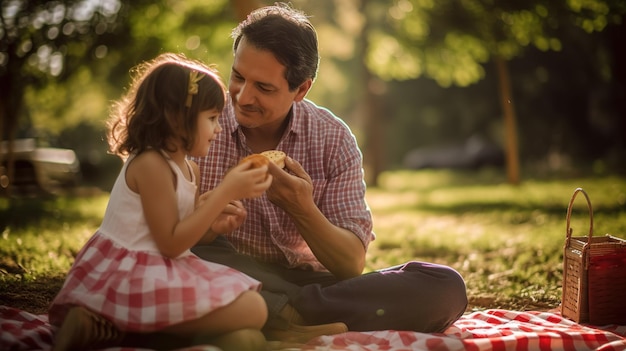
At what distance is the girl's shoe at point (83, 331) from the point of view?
99.0 inches

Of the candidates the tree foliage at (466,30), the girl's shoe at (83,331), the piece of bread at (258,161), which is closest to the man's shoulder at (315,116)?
the piece of bread at (258,161)

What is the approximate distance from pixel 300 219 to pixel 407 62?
14.2 metres

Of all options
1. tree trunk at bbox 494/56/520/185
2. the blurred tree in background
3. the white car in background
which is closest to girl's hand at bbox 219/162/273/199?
the blurred tree in background

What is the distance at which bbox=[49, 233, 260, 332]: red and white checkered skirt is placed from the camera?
2.61m

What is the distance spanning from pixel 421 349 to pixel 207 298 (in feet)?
3.34

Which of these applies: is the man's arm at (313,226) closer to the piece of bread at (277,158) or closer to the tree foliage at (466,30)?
the piece of bread at (277,158)

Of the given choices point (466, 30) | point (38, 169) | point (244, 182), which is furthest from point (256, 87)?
point (38, 169)

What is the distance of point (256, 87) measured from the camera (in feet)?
11.4

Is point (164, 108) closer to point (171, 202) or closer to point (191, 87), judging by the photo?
point (191, 87)

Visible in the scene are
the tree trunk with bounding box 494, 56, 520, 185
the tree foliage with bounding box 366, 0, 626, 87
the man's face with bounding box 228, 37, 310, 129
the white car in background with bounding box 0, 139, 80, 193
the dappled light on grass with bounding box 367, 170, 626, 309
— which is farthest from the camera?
the white car in background with bounding box 0, 139, 80, 193

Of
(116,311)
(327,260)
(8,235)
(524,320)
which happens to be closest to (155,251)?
(116,311)

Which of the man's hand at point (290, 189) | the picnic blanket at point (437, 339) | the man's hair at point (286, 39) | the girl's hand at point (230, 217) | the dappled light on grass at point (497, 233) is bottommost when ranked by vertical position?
the dappled light on grass at point (497, 233)

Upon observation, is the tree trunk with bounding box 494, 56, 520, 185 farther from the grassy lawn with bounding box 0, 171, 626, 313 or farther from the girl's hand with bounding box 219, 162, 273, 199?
the girl's hand with bounding box 219, 162, 273, 199

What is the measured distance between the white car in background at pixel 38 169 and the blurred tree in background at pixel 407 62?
1.41 meters
